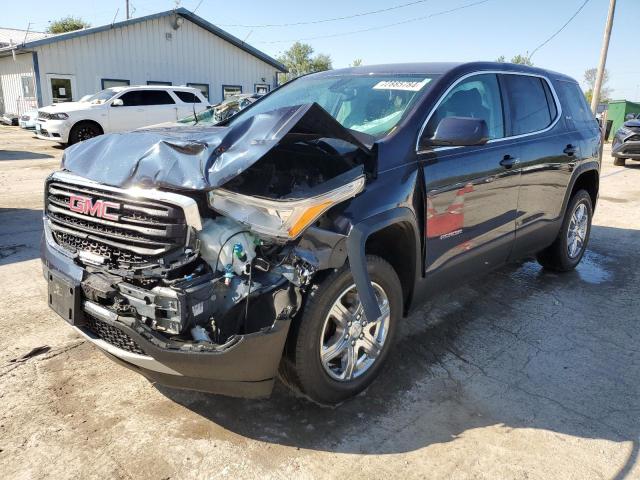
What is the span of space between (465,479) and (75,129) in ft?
50.0

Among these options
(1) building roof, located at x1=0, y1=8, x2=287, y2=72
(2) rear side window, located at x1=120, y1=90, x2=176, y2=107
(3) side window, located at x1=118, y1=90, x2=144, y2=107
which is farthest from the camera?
(1) building roof, located at x1=0, y1=8, x2=287, y2=72

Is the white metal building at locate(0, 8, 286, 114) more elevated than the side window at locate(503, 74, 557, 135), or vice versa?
the white metal building at locate(0, 8, 286, 114)


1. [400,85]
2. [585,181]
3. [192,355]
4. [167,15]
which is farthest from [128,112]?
[192,355]

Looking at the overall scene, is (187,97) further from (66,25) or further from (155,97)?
(66,25)

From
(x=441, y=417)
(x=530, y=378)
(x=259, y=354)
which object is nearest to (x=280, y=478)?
(x=259, y=354)

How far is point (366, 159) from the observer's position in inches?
115

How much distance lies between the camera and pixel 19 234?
6223 millimetres

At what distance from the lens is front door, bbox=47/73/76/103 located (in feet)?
70.4

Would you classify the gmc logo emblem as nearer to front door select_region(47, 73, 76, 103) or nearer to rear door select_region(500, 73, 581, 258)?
rear door select_region(500, 73, 581, 258)

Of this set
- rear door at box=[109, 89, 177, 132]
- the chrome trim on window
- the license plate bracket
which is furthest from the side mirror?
rear door at box=[109, 89, 177, 132]

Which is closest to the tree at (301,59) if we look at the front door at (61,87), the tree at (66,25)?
the tree at (66,25)

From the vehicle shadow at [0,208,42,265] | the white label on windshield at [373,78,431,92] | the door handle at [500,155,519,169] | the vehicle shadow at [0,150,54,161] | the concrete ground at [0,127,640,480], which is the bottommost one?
the concrete ground at [0,127,640,480]

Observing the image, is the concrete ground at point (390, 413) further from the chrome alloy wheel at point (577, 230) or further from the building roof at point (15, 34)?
the building roof at point (15, 34)

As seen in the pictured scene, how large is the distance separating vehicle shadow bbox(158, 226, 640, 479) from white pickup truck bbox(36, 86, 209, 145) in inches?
509
